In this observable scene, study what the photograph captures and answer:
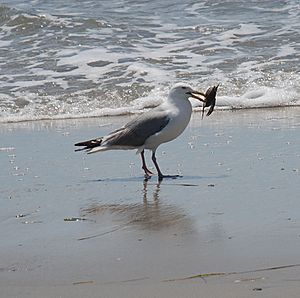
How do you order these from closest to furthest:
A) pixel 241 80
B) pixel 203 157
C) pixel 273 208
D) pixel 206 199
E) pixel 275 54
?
pixel 273 208 < pixel 206 199 < pixel 203 157 < pixel 241 80 < pixel 275 54

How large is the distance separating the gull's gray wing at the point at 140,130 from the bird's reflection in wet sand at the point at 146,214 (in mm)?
1125

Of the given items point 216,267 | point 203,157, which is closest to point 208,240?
point 216,267

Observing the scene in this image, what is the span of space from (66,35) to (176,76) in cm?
321

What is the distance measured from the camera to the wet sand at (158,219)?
3.70m

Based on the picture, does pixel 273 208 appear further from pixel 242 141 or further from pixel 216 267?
pixel 242 141

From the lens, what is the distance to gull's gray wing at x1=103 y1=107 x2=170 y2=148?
682 centimetres

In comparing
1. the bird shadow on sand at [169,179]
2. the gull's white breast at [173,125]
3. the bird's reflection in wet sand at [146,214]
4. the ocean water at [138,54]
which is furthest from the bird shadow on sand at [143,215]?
the ocean water at [138,54]

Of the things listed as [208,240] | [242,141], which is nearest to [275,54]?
[242,141]

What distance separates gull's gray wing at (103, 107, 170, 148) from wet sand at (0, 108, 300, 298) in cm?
21

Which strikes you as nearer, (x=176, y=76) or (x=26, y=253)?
(x=26, y=253)

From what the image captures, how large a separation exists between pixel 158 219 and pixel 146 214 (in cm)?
17

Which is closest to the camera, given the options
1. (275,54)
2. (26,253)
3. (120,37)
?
(26,253)

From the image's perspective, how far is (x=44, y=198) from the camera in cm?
577

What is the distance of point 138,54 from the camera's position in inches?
522
